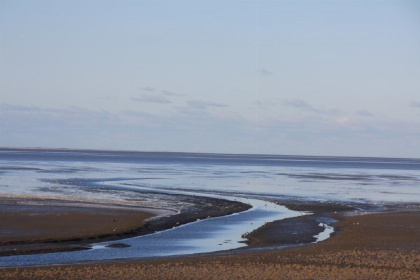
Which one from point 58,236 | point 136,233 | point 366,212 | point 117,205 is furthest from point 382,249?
point 117,205

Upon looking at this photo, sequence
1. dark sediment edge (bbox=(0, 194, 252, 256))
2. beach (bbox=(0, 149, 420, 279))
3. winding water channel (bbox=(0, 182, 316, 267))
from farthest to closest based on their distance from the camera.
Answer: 1. dark sediment edge (bbox=(0, 194, 252, 256))
2. winding water channel (bbox=(0, 182, 316, 267))
3. beach (bbox=(0, 149, 420, 279))

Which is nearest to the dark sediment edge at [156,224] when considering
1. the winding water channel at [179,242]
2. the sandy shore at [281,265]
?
the winding water channel at [179,242]

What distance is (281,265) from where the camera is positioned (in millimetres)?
18438

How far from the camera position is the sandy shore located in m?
16.8

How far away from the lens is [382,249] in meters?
21.6

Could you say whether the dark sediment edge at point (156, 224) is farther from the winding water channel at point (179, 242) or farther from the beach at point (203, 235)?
the winding water channel at point (179, 242)

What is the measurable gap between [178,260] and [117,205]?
16.3 m

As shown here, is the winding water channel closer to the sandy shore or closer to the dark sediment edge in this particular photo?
the dark sediment edge

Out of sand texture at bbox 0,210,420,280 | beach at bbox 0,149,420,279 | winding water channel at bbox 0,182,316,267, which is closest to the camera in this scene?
sand texture at bbox 0,210,420,280

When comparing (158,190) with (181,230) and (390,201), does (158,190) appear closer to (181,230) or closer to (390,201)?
(390,201)

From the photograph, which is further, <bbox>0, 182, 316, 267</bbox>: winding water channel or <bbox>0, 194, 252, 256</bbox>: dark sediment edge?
<bbox>0, 194, 252, 256</bbox>: dark sediment edge

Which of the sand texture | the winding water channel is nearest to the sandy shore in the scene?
the sand texture

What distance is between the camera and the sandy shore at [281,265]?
661 inches

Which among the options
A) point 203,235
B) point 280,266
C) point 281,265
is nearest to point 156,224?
point 203,235
